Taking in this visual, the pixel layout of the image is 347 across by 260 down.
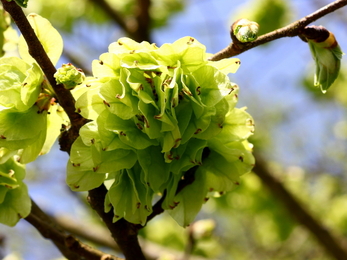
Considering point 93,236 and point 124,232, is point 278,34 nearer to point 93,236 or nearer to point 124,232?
point 124,232

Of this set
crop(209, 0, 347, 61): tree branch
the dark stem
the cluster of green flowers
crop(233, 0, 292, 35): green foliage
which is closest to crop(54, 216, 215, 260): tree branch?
the dark stem

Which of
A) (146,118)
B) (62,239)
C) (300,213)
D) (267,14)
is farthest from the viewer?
(267,14)

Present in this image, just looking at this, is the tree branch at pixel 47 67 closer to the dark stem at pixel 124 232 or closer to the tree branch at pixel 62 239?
the dark stem at pixel 124 232

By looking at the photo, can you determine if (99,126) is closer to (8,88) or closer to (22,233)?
(8,88)

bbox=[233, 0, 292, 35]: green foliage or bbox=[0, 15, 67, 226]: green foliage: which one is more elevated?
bbox=[0, 15, 67, 226]: green foliage

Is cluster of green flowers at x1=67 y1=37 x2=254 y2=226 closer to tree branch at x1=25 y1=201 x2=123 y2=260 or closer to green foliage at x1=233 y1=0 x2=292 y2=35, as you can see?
tree branch at x1=25 y1=201 x2=123 y2=260

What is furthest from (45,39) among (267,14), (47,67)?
(267,14)
